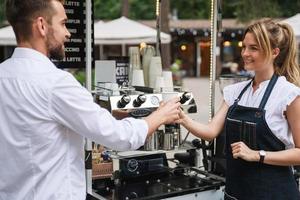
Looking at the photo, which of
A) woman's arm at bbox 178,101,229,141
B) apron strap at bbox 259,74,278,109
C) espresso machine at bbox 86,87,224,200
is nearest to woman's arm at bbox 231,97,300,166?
apron strap at bbox 259,74,278,109

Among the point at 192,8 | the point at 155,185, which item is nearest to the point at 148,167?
the point at 155,185

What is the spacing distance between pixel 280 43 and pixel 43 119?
1166 millimetres

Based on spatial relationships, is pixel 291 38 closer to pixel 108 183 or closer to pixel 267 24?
pixel 267 24

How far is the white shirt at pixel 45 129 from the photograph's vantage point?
1398 mm

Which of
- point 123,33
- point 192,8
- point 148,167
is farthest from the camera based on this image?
point 192,8

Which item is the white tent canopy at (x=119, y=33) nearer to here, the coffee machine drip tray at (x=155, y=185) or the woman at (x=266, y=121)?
the coffee machine drip tray at (x=155, y=185)

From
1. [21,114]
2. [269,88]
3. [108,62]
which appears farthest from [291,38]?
[21,114]

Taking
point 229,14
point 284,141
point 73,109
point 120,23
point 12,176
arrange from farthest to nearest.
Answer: point 229,14 < point 120,23 < point 284,141 < point 12,176 < point 73,109

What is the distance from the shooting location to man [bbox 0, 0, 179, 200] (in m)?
1.40

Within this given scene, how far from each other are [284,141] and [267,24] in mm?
541

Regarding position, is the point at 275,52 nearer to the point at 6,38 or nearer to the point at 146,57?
the point at 146,57

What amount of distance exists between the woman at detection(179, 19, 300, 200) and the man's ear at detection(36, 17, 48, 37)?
38.7 inches

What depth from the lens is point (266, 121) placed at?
1.94 meters

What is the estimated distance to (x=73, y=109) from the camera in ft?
4.57
